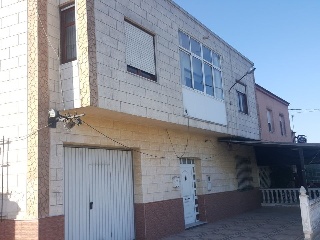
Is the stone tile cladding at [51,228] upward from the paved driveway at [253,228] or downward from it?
upward

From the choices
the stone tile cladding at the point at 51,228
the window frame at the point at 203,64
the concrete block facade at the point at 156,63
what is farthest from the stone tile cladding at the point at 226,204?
the stone tile cladding at the point at 51,228

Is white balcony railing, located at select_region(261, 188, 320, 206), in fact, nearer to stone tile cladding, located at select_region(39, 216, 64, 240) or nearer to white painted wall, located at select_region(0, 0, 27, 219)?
stone tile cladding, located at select_region(39, 216, 64, 240)

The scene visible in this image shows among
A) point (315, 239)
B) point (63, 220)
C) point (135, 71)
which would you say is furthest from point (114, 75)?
point (315, 239)

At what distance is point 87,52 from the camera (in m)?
7.67

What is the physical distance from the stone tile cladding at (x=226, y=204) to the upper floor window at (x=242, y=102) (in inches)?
161

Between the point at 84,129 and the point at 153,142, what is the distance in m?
3.05

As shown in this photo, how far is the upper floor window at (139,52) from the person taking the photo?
9.31m

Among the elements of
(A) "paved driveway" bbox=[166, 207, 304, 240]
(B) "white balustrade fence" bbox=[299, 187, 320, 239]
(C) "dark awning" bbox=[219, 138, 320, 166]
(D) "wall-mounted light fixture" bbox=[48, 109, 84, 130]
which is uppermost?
(D) "wall-mounted light fixture" bbox=[48, 109, 84, 130]

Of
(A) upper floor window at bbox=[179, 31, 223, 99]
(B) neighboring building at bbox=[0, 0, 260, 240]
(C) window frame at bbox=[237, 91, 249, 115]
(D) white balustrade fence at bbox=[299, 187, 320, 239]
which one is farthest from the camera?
(C) window frame at bbox=[237, 91, 249, 115]

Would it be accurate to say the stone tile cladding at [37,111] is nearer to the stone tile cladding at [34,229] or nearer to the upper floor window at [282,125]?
the stone tile cladding at [34,229]

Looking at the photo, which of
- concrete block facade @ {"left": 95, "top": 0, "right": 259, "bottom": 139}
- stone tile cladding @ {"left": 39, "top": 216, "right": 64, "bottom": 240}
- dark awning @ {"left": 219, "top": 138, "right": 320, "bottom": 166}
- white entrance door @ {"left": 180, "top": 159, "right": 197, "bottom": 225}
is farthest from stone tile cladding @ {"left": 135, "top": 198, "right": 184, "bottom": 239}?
dark awning @ {"left": 219, "top": 138, "right": 320, "bottom": 166}

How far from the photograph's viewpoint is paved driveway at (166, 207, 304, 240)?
34.1 feet

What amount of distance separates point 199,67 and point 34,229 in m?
8.31

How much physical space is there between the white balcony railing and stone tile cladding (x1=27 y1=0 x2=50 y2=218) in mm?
14038
